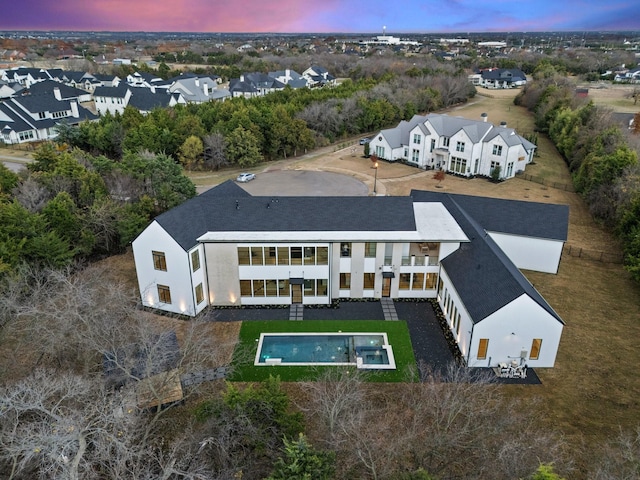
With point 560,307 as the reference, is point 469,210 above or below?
above

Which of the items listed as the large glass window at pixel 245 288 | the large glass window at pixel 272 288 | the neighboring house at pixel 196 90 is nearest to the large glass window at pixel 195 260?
the large glass window at pixel 245 288

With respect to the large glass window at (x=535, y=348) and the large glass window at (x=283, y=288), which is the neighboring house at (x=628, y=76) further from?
the large glass window at (x=283, y=288)

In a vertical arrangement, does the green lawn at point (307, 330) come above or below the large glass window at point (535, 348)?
below

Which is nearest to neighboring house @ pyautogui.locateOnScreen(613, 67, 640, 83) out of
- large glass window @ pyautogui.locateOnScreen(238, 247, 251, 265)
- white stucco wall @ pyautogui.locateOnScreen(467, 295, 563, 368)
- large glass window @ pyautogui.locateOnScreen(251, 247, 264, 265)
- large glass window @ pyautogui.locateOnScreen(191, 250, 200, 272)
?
white stucco wall @ pyautogui.locateOnScreen(467, 295, 563, 368)

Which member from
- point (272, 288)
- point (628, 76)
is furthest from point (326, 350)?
point (628, 76)

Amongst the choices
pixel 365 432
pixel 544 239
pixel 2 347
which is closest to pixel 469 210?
pixel 544 239

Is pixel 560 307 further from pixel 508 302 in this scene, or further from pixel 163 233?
pixel 163 233

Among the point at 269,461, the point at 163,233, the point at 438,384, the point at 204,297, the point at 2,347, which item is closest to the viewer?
the point at 269,461
